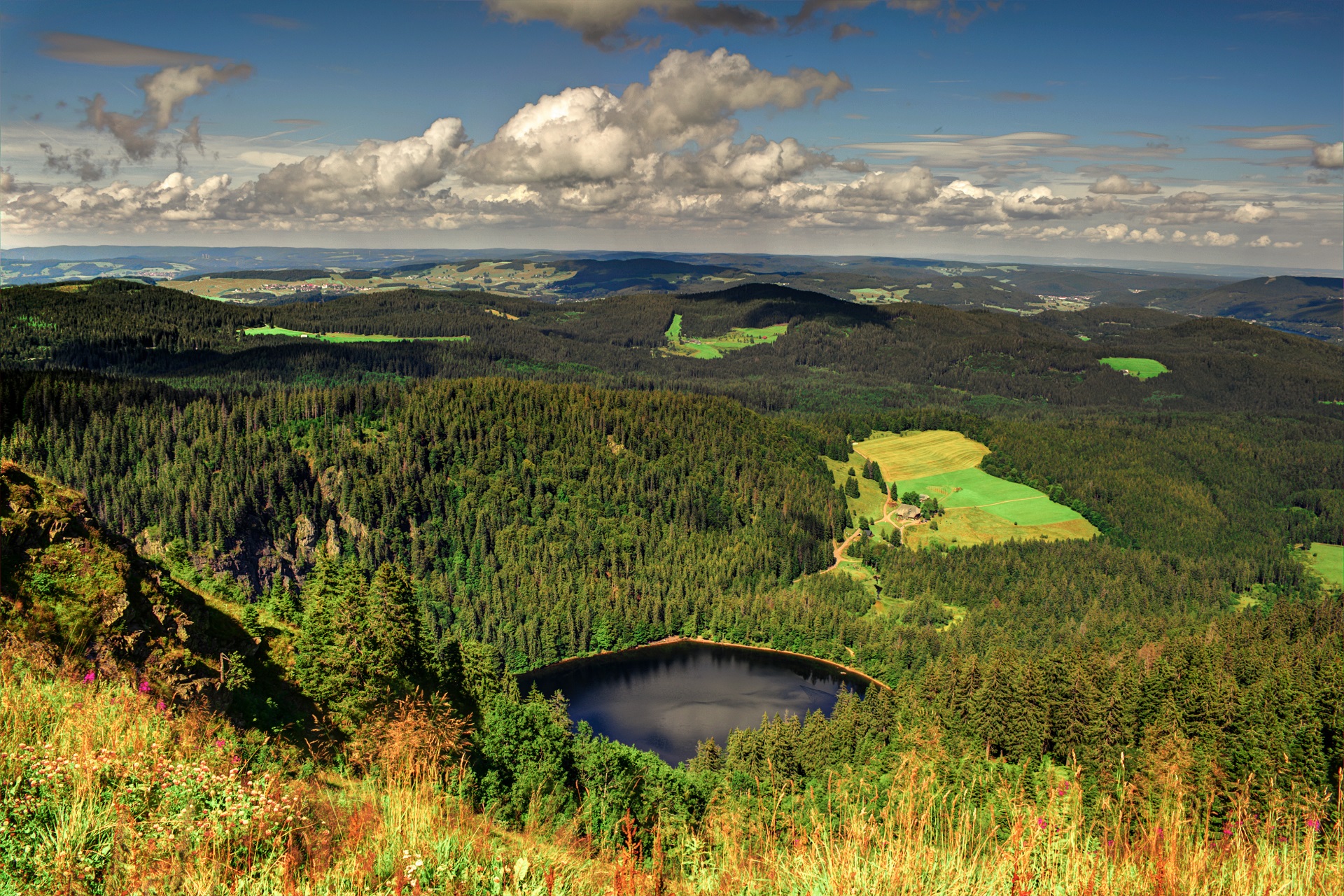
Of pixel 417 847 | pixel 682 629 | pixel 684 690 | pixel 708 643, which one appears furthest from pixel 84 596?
pixel 682 629

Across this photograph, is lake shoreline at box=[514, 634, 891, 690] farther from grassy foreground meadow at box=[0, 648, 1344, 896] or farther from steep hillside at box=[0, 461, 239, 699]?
grassy foreground meadow at box=[0, 648, 1344, 896]

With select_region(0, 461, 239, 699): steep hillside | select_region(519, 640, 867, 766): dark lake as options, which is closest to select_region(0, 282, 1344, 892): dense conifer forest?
select_region(0, 461, 239, 699): steep hillside

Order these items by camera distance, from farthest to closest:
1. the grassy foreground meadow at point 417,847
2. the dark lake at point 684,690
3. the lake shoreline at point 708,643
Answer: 1. the lake shoreline at point 708,643
2. the dark lake at point 684,690
3. the grassy foreground meadow at point 417,847

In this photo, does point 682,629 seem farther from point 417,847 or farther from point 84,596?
point 417,847

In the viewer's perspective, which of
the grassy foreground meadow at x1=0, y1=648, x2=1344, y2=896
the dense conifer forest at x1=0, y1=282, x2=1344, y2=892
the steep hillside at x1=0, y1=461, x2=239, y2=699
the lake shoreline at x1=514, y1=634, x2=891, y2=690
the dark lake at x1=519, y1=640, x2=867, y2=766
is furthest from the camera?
the lake shoreline at x1=514, y1=634, x2=891, y2=690

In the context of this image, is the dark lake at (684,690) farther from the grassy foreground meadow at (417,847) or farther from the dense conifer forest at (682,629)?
the grassy foreground meadow at (417,847)

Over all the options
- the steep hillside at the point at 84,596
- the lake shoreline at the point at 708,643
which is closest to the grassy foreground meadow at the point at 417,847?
the steep hillside at the point at 84,596
